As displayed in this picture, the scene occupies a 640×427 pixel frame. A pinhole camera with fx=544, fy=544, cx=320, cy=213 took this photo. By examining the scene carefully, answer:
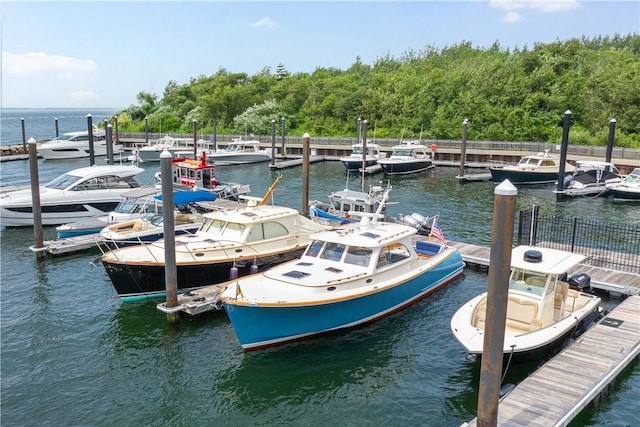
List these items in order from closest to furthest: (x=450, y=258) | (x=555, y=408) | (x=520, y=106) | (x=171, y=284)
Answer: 1. (x=555, y=408)
2. (x=171, y=284)
3. (x=450, y=258)
4. (x=520, y=106)

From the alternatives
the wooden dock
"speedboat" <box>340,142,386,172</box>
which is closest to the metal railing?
the wooden dock

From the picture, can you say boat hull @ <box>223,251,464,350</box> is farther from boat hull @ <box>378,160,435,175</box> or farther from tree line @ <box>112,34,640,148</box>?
tree line @ <box>112,34,640,148</box>

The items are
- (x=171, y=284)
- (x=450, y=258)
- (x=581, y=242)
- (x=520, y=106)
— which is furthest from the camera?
(x=520, y=106)

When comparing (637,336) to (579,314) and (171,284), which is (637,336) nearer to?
(579,314)

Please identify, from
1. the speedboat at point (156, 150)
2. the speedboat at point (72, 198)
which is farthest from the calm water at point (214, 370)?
the speedboat at point (156, 150)

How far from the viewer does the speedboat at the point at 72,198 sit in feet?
88.0

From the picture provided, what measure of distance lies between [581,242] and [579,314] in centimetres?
1232

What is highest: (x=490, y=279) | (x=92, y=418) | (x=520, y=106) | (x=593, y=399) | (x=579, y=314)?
(x=520, y=106)

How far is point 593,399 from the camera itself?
1138cm

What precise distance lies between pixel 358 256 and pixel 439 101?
5951 centimetres

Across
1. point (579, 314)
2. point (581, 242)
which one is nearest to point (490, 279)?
point (579, 314)

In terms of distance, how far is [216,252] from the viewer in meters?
17.8

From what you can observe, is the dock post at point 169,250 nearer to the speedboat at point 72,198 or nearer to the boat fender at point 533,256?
the boat fender at point 533,256

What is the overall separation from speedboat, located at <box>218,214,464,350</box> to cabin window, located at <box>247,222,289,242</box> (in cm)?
284
